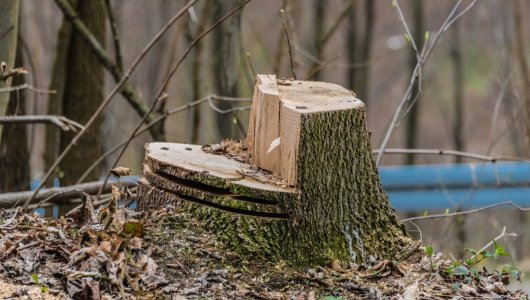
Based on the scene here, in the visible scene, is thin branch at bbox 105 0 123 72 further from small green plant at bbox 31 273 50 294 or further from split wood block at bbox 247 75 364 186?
small green plant at bbox 31 273 50 294

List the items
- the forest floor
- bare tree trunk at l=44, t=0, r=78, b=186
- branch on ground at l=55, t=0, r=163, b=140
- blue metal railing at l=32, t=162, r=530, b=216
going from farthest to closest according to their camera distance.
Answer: blue metal railing at l=32, t=162, r=530, b=216 → bare tree trunk at l=44, t=0, r=78, b=186 → branch on ground at l=55, t=0, r=163, b=140 → the forest floor

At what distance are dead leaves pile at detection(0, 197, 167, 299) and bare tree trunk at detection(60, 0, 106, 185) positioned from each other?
3.64 m

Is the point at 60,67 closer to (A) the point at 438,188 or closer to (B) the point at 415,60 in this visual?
(A) the point at 438,188

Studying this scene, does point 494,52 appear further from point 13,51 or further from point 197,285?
point 197,285

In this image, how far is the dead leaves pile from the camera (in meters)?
3.11

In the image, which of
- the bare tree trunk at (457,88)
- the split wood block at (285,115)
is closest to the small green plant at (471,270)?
the split wood block at (285,115)

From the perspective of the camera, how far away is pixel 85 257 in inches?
128

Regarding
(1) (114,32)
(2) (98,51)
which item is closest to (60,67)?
(2) (98,51)

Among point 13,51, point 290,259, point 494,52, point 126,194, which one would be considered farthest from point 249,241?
point 494,52

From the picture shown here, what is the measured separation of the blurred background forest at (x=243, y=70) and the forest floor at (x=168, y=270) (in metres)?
2.15

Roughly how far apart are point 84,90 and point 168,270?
14.2ft

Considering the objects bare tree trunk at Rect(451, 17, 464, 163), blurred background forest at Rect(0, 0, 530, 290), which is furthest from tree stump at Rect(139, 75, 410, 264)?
bare tree trunk at Rect(451, 17, 464, 163)

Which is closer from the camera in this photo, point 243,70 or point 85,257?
point 85,257

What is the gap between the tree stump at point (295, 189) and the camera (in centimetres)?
351
